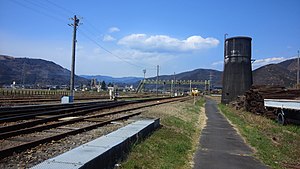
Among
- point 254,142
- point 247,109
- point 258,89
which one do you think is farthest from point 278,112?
point 254,142

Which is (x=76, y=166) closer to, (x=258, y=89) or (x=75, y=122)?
(x=75, y=122)

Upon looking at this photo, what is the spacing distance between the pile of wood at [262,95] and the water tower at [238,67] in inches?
466

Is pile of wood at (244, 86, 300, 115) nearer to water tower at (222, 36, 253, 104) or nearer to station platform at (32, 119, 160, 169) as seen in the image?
water tower at (222, 36, 253, 104)

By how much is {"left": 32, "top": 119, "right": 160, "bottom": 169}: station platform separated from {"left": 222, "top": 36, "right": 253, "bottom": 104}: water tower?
35.1m

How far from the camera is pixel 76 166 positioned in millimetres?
4891

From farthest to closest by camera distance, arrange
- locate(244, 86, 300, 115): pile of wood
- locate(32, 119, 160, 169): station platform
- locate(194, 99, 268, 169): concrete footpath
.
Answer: locate(244, 86, 300, 115): pile of wood < locate(194, 99, 268, 169): concrete footpath < locate(32, 119, 160, 169): station platform

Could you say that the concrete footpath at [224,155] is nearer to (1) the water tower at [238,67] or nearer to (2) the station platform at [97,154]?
(2) the station platform at [97,154]

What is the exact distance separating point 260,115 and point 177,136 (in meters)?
16.1

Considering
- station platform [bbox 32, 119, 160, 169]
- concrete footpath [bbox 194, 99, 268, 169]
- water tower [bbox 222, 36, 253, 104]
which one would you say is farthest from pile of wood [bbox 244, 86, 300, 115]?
station platform [bbox 32, 119, 160, 169]

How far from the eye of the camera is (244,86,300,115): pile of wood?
24828 mm

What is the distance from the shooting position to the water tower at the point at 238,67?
41781mm

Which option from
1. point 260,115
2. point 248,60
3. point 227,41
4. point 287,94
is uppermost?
point 227,41

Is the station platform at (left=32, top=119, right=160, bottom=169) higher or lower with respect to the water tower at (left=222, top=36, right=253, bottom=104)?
lower

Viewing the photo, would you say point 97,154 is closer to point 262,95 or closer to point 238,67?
point 262,95
